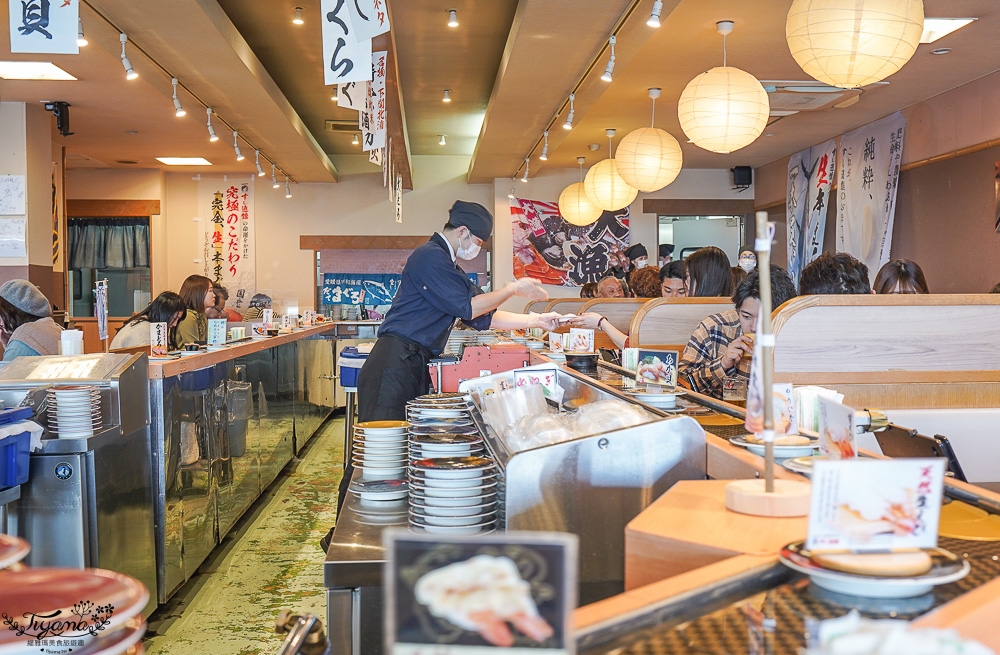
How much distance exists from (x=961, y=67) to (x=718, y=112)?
2.83m

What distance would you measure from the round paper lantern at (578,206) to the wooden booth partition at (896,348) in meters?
5.49

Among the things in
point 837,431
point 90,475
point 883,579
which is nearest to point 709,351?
point 837,431

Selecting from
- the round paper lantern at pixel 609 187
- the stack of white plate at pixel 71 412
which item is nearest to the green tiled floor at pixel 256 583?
the stack of white plate at pixel 71 412

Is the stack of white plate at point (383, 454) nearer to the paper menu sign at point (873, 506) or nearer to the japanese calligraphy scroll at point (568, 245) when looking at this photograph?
the paper menu sign at point (873, 506)

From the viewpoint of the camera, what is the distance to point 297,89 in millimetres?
7605

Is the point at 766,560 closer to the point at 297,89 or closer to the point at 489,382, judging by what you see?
the point at 489,382

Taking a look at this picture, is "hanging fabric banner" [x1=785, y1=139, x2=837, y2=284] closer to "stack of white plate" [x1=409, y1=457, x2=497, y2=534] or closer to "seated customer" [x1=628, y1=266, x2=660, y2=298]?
"seated customer" [x1=628, y1=266, x2=660, y2=298]

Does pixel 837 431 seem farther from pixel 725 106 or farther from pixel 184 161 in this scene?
pixel 184 161

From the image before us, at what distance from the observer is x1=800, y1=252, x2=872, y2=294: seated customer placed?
3.11 metres

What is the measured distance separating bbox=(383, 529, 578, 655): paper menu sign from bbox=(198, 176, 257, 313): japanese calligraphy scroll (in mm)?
10629

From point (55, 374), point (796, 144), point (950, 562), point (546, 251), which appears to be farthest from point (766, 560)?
point (546, 251)

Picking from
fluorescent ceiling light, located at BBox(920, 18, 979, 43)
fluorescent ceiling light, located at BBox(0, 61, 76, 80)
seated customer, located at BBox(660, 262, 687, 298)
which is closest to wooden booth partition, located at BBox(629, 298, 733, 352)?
seated customer, located at BBox(660, 262, 687, 298)

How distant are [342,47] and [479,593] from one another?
3200 mm

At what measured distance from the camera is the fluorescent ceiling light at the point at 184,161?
970cm
